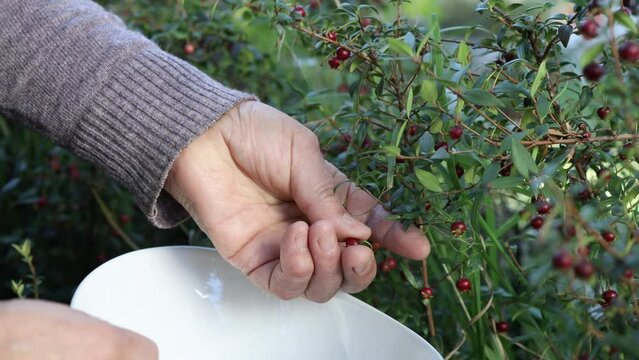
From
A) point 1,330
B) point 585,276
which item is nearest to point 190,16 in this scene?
point 1,330

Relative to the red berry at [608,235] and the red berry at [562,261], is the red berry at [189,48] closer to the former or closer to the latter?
the red berry at [608,235]

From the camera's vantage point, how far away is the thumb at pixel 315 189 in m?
0.92

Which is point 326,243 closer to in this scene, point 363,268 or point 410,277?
point 363,268

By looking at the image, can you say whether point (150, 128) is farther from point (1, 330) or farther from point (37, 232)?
point (37, 232)

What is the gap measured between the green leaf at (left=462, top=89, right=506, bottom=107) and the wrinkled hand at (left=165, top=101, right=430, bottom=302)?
8.7 inches

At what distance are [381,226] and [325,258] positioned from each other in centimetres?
10

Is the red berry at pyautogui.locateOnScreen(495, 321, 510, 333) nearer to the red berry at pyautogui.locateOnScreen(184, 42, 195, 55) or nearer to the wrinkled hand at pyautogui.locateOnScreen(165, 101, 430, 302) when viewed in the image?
the wrinkled hand at pyautogui.locateOnScreen(165, 101, 430, 302)

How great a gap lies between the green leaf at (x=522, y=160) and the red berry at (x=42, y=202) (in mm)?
1119

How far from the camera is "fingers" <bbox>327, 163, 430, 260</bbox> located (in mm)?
889

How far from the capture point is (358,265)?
2.90 feet

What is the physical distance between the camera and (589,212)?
60 centimetres

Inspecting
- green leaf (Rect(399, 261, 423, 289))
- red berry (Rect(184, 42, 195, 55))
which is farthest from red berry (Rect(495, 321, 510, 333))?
red berry (Rect(184, 42, 195, 55))

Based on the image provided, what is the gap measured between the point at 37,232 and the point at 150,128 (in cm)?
62

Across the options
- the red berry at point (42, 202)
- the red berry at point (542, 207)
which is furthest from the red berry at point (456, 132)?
the red berry at point (42, 202)
